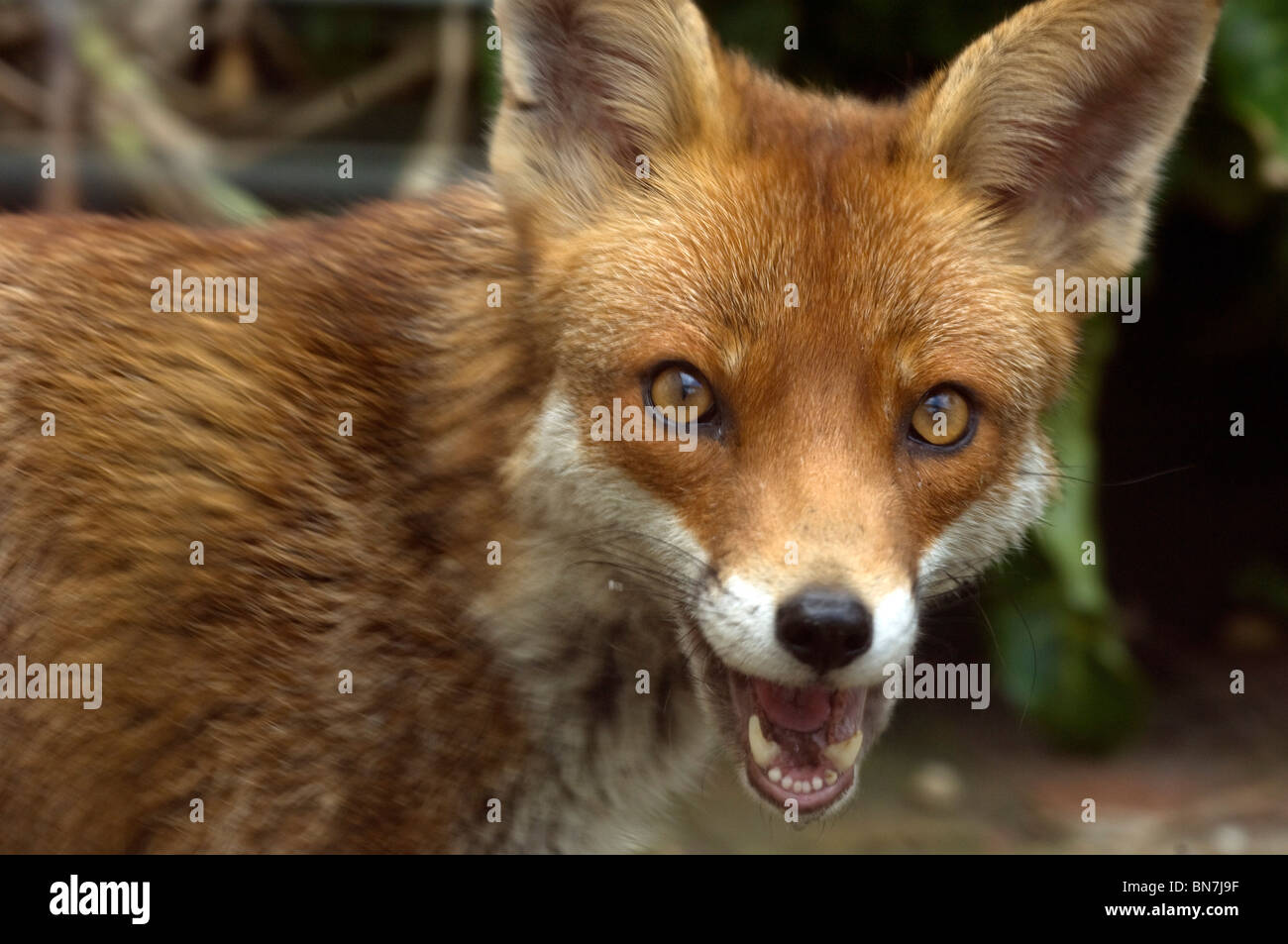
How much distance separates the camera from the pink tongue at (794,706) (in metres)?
3.41

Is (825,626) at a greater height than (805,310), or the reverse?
(805,310)

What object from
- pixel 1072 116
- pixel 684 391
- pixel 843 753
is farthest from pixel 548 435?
pixel 1072 116

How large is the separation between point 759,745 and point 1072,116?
181 centimetres

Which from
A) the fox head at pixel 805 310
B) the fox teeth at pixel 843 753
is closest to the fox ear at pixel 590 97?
the fox head at pixel 805 310

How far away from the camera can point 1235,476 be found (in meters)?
8.69

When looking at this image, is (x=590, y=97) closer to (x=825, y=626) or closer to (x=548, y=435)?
(x=548, y=435)

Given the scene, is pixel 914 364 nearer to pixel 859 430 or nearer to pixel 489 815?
pixel 859 430

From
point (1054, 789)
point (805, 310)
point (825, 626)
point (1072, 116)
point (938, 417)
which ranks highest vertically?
point (1072, 116)

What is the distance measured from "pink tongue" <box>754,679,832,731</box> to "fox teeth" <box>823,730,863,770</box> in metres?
0.06

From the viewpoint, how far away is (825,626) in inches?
117

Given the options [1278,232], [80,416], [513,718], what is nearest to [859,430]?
[513,718]

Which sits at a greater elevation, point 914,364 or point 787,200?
point 787,200

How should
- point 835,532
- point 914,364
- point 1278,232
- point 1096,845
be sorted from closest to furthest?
point 835,532 → point 914,364 → point 1096,845 → point 1278,232

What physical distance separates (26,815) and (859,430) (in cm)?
220
